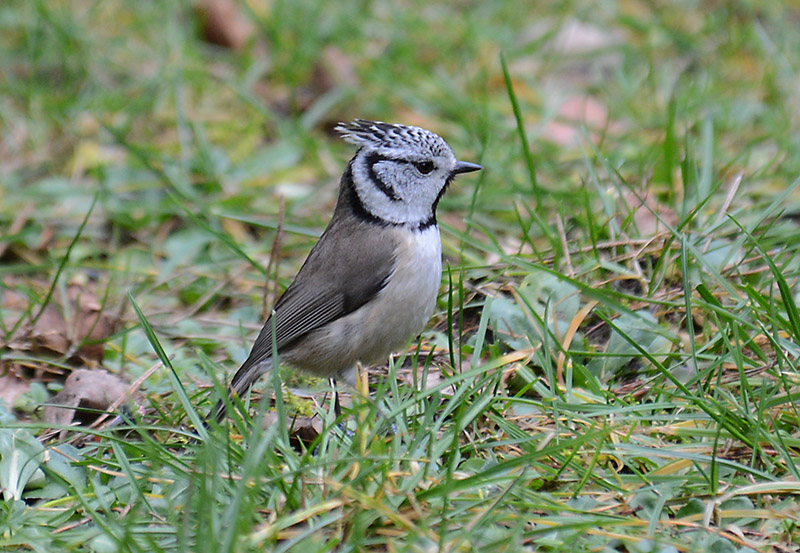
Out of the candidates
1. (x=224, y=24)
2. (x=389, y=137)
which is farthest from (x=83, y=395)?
(x=224, y=24)

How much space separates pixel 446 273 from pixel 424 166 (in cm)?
52

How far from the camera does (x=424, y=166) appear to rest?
13.6 feet

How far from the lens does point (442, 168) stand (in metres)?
4.17

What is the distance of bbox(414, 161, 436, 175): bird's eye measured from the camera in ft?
13.5

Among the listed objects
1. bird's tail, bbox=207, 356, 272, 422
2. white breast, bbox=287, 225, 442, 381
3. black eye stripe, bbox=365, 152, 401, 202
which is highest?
black eye stripe, bbox=365, 152, 401, 202

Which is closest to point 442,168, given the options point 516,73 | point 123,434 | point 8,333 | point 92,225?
point 123,434

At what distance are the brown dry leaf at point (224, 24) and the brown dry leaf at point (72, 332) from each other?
3370mm

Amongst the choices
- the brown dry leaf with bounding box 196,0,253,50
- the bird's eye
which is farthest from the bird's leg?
the brown dry leaf with bounding box 196,0,253,50

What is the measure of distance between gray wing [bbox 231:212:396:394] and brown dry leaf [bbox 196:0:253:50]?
382 centimetres

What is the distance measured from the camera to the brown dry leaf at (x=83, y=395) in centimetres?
381

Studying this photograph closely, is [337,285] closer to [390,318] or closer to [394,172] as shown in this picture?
[390,318]

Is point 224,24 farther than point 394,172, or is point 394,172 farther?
point 224,24

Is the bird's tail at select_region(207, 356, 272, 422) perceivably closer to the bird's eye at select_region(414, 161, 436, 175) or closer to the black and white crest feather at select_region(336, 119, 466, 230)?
the black and white crest feather at select_region(336, 119, 466, 230)

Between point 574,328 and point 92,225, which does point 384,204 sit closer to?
point 574,328
